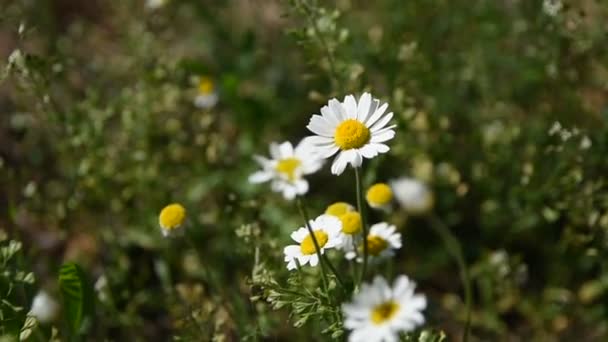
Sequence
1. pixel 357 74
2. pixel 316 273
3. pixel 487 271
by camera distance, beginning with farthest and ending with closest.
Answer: pixel 487 271 → pixel 357 74 → pixel 316 273

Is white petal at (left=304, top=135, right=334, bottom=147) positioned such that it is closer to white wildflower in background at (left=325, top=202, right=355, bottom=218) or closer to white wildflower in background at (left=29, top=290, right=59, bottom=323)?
white wildflower in background at (left=325, top=202, right=355, bottom=218)

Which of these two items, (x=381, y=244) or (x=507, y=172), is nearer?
(x=381, y=244)

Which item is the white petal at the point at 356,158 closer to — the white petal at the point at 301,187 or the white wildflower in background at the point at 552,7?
the white petal at the point at 301,187

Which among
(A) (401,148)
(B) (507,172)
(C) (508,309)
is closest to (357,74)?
(A) (401,148)

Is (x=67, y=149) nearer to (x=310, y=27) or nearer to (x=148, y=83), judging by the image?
(x=148, y=83)

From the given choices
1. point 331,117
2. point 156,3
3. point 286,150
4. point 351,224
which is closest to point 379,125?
point 331,117

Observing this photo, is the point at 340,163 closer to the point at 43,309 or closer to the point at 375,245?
the point at 375,245

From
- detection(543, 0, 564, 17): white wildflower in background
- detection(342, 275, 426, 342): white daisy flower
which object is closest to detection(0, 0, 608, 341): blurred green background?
detection(543, 0, 564, 17): white wildflower in background
